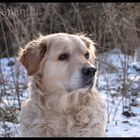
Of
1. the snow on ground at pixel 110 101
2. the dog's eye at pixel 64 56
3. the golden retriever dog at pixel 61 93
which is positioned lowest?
the snow on ground at pixel 110 101

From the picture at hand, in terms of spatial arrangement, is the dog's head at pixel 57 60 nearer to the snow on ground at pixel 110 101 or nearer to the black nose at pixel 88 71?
the black nose at pixel 88 71

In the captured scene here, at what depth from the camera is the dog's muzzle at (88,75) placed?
388 cm

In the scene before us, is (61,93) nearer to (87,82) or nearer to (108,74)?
(87,82)

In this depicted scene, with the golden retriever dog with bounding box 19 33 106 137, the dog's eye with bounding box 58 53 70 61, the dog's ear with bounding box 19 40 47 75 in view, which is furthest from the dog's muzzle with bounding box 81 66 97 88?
the dog's ear with bounding box 19 40 47 75

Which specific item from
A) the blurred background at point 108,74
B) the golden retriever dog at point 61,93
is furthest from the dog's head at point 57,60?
the blurred background at point 108,74

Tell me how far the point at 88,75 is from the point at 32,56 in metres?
0.63

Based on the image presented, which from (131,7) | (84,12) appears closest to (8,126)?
(131,7)

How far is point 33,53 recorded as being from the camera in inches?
166

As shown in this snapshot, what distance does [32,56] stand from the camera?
421 cm

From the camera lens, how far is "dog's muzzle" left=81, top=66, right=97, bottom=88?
388 centimetres

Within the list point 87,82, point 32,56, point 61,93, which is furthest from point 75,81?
point 32,56

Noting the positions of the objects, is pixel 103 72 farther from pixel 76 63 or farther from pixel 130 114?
pixel 76 63

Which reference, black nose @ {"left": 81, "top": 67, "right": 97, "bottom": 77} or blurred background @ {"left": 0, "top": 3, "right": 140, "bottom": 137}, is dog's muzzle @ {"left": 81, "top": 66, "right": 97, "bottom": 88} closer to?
black nose @ {"left": 81, "top": 67, "right": 97, "bottom": 77}

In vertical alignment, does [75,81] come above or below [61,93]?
above
